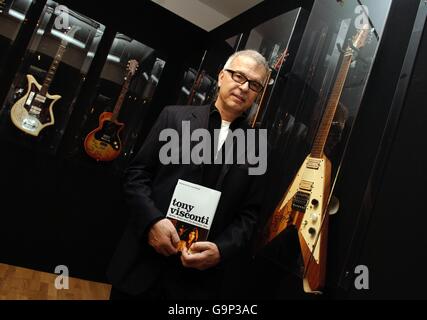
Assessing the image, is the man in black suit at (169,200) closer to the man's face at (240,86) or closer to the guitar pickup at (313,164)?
the man's face at (240,86)

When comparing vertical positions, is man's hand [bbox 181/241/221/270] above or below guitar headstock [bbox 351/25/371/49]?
below

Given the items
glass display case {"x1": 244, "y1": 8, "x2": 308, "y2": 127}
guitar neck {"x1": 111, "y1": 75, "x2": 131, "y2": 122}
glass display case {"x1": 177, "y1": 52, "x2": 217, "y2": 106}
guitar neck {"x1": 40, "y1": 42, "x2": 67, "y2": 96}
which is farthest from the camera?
guitar neck {"x1": 111, "y1": 75, "x2": 131, "y2": 122}

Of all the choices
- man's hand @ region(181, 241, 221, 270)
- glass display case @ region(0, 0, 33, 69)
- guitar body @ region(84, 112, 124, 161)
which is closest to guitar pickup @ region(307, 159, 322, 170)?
man's hand @ region(181, 241, 221, 270)

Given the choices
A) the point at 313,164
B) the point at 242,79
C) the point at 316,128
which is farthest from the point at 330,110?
the point at 242,79

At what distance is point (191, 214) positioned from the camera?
3.70 ft

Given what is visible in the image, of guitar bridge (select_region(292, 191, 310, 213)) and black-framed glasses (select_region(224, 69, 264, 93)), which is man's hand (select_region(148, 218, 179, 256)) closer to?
guitar bridge (select_region(292, 191, 310, 213))

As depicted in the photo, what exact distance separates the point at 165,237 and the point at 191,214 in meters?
0.12

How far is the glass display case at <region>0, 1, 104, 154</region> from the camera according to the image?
275 centimetres

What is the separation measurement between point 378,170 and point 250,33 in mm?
1778

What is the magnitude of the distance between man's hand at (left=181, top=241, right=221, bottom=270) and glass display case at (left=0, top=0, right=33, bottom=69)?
2.60 meters

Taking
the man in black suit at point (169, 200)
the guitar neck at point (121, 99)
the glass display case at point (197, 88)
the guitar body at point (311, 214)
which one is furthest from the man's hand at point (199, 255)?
the guitar neck at point (121, 99)

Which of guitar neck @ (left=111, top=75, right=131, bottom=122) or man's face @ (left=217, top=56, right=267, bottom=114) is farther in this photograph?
guitar neck @ (left=111, top=75, right=131, bottom=122)

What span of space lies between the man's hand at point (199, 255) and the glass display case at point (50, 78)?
2.29m

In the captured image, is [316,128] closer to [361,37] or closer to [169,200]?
[361,37]
